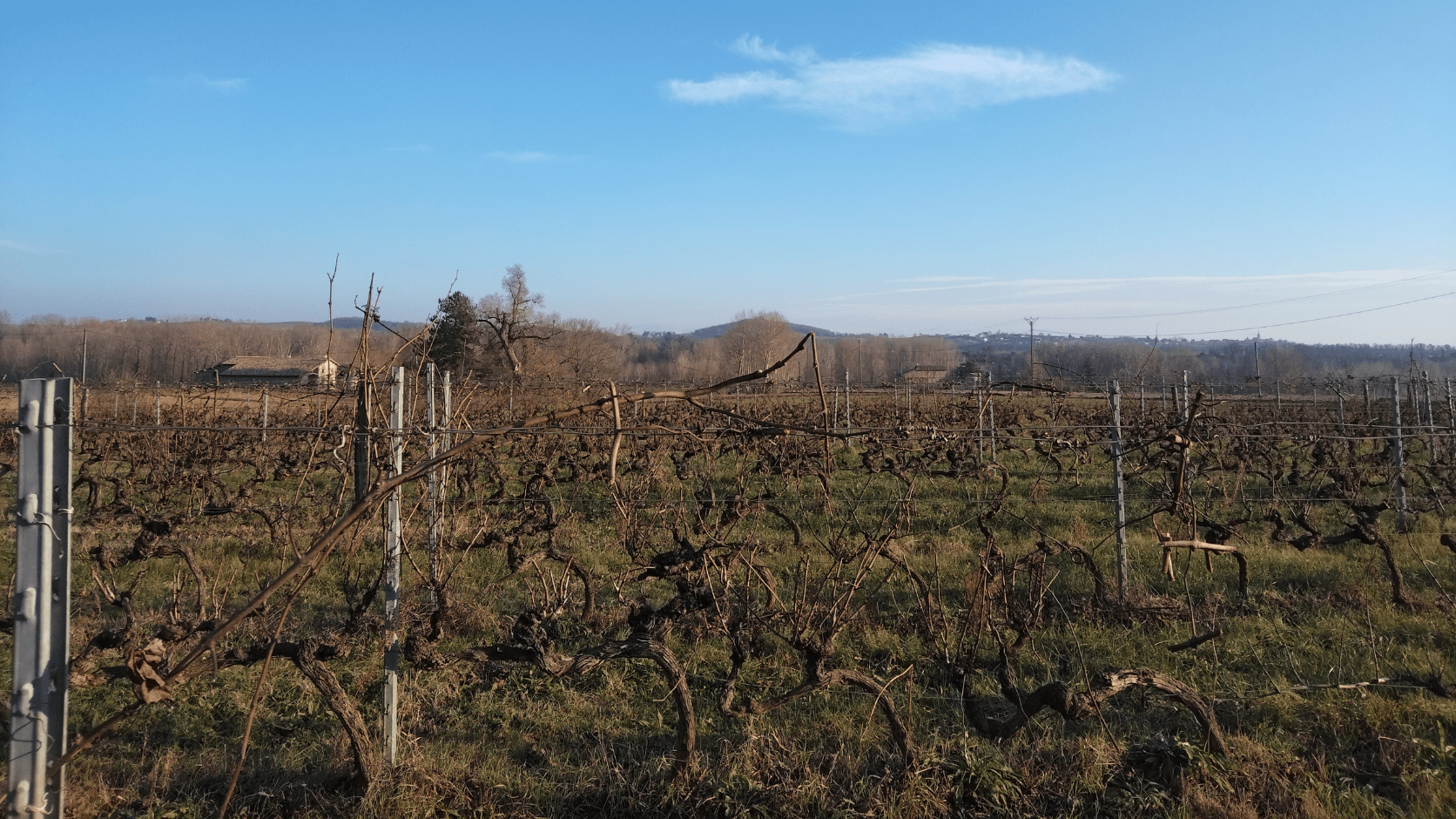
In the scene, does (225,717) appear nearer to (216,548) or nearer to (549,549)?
(549,549)

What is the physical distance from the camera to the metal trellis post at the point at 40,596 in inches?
67.8

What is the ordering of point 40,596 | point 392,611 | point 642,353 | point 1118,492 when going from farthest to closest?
point 642,353
point 1118,492
point 392,611
point 40,596

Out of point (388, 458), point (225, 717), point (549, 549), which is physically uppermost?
point (388, 458)

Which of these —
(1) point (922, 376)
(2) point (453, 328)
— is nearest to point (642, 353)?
(1) point (922, 376)

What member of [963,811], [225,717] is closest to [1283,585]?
[963,811]

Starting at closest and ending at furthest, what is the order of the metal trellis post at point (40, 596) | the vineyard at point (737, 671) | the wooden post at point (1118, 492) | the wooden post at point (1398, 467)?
the metal trellis post at point (40, 596) → the vineyard at point (737, 671) → the wooden post at point (1118, 492) → the wooden post at point (1398, 467)

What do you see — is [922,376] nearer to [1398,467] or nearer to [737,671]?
[1398,467]

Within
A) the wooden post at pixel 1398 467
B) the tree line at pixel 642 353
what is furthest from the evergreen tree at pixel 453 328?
the wooden post at pixel 1398 467

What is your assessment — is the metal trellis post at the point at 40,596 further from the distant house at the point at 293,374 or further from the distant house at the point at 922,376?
the distant house at the point at 922,376

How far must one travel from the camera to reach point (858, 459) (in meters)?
13.3

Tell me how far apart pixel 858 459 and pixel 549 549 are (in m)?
9.37

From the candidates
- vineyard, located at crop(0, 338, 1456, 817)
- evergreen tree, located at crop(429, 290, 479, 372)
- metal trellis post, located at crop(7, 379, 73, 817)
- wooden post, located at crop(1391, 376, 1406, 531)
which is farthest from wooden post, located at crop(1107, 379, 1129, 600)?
metal trellis post, located at crop(7, 379, 73, 817)

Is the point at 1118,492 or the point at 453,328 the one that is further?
the point at 453,328

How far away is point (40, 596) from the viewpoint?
67.9 inches
